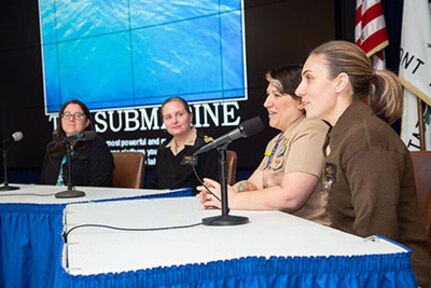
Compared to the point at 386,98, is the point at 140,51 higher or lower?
higher

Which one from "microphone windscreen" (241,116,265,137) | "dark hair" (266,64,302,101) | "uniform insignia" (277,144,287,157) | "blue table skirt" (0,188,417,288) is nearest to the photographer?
"blue table skirt" (0,188,417,288)

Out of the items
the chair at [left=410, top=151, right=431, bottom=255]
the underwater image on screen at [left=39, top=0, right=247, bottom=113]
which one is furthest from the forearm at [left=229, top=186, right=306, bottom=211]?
the underwater image on screen at [left=39, top=0, right=247, bottom=113]

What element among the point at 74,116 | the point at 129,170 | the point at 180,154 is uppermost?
the point at 74,116

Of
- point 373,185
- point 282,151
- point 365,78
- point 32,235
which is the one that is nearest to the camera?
point 373,185

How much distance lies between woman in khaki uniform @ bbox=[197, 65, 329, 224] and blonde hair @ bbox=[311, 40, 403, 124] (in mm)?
271

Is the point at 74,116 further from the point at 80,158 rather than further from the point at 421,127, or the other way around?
the point at 421,127

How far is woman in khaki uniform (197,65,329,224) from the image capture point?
5.72 ft

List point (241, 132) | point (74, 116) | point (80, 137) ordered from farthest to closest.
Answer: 1. point (74, 116)
2. point (80, 137)
3. point (241, 132)

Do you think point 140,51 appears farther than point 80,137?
Yes

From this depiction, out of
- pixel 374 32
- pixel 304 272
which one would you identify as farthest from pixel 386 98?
pixel 374 32

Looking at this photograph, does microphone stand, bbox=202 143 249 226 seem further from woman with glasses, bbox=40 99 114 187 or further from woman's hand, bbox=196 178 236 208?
woman with glasses, bbox=40 99 114 187

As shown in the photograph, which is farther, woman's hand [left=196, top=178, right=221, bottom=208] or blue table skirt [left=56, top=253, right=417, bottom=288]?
woman's hand [left=196, top=178, right=221, bottom=208]

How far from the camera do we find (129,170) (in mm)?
3240

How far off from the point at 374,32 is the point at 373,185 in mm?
2224
